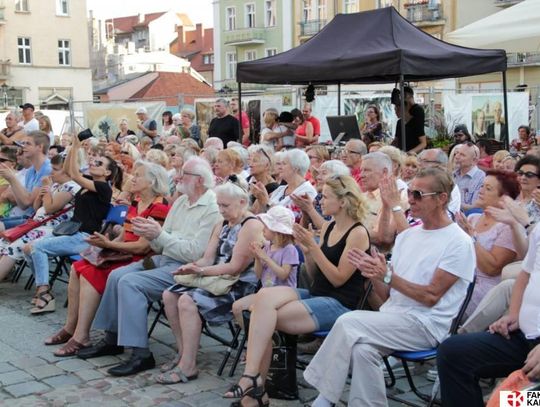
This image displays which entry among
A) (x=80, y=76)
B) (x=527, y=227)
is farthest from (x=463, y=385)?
(x=80, y=76)

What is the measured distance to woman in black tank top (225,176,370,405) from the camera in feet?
13.7

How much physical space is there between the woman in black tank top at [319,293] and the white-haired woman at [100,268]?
156 cm

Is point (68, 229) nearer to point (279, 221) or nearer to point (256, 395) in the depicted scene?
point (279, 221)

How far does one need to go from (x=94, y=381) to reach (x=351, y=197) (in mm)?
2104

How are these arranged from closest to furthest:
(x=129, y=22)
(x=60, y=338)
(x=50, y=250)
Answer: (x=60, y=338) < (x=50, y=250) < (x=129, y=22)

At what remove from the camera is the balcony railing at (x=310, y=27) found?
42334 millimetres

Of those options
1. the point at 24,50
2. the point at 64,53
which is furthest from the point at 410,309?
the point at 64,53

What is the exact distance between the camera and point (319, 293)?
444cm

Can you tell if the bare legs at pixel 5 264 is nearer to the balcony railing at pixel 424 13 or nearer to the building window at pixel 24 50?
the balcony railing at pixel 424 13

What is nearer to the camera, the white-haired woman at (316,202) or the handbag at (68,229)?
the white-haired woman at (316,202)

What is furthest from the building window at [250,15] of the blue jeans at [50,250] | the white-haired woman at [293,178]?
the white-haired woman at [293,178]

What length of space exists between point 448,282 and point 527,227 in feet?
2.25

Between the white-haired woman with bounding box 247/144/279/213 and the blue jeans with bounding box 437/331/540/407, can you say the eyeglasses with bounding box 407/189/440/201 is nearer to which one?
the blue jeans with bounding box 437/331/540/407

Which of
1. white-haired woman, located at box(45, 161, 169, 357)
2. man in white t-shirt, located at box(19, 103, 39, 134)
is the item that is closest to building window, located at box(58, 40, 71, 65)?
man in white t-shirt, located at box(19, 103, 39, 134)
